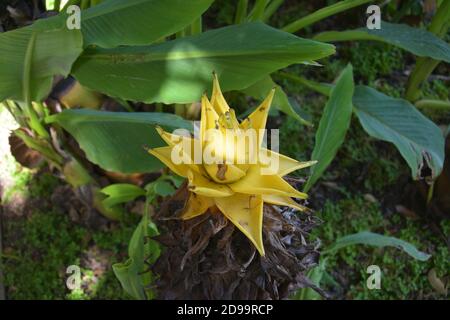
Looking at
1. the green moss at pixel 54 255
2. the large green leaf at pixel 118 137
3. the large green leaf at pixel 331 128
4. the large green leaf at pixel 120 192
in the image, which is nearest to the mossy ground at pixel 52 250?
the green moss at pixel 54 255

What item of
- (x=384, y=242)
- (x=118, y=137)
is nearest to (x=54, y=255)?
(x=118, y=137)

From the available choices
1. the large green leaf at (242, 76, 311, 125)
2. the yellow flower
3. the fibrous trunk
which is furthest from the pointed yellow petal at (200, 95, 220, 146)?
the large green leaf at (242, 76, 311, 125)

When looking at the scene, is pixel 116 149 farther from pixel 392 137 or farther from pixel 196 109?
pixel 392 137

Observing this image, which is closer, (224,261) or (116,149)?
(224,261)

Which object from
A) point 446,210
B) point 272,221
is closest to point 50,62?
point 272,221

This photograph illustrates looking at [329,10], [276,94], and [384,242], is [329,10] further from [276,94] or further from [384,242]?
[384,242]

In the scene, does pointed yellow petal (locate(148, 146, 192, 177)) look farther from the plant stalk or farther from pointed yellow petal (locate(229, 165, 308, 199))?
the plant stalk
